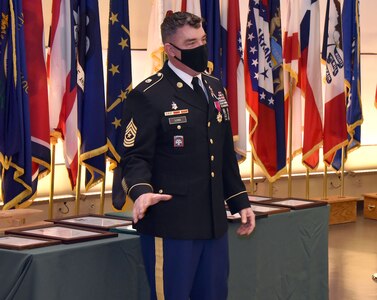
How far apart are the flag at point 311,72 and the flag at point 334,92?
0.59ft

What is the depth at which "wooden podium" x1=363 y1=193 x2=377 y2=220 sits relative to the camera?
8.73m

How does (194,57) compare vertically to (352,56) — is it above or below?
below

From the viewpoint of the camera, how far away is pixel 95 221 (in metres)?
3.54

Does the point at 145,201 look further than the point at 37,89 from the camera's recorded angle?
No

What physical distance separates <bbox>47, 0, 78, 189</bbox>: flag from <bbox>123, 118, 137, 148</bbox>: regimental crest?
2.50 m

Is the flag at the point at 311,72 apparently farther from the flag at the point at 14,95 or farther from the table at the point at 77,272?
the table at the point at 77,272

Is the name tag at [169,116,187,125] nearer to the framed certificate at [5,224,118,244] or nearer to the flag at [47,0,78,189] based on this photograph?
the framed certificate at [5,224,118,244]

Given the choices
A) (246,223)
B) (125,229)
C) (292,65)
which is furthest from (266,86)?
(246,223)

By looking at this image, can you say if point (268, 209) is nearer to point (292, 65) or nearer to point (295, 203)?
point (295, 203)

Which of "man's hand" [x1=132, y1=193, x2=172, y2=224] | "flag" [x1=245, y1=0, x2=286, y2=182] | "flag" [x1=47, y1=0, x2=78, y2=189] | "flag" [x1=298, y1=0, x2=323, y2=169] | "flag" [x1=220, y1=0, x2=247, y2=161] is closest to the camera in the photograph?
"man's hand" [x1=132, y1=193, x2=172, y2=224]

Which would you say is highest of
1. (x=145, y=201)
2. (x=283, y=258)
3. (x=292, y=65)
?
(x=292, y=65)

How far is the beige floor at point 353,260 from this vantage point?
523 cm

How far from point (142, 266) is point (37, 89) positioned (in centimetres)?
210

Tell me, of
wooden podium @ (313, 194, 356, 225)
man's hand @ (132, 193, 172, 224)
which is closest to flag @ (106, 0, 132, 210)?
man's hand @ (132, 193, 172, 224)
